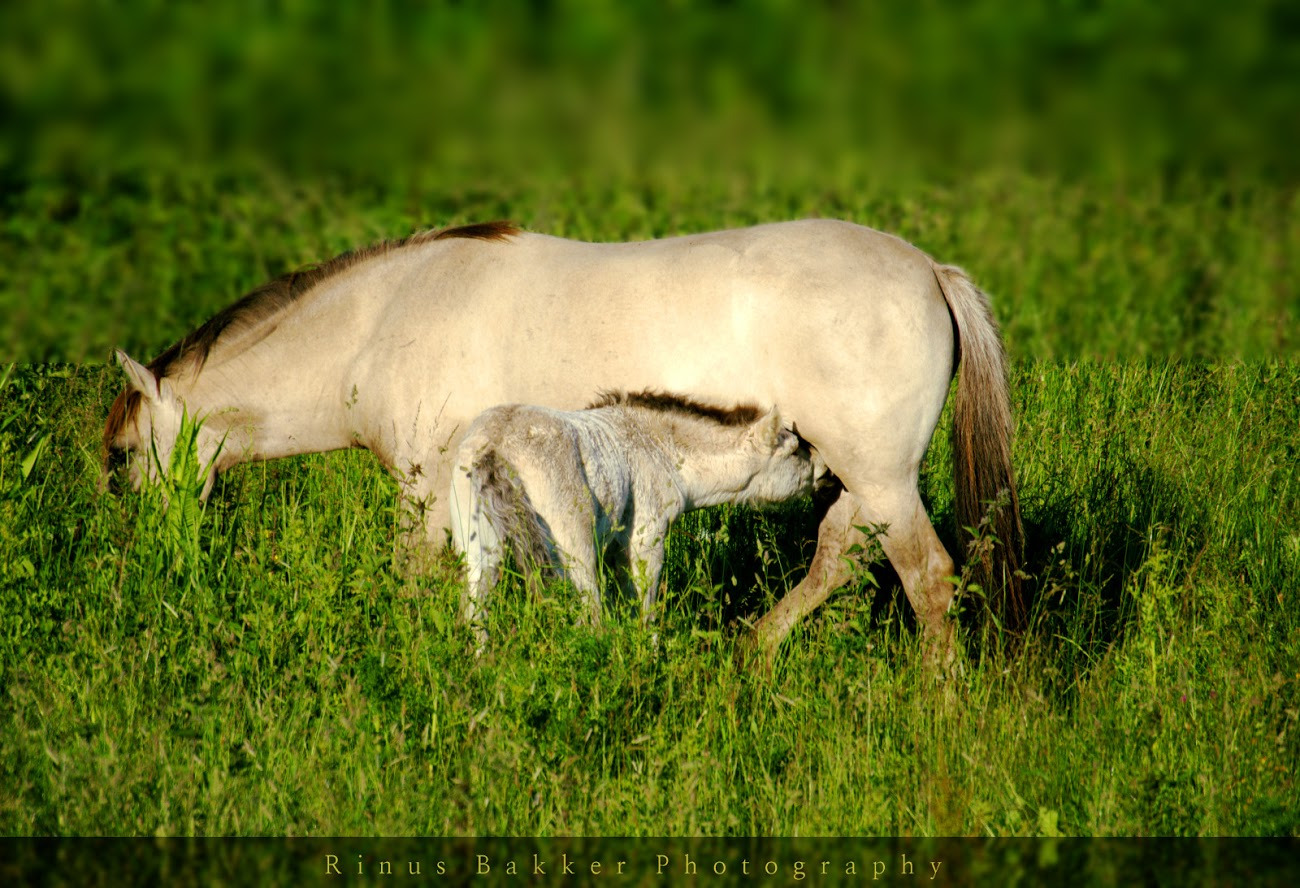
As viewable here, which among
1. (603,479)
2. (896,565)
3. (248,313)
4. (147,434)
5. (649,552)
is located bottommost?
(896,565)

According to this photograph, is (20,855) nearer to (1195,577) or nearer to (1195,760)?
(1195,760)

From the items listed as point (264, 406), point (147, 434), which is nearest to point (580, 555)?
point (264, 406)

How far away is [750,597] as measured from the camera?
236 inches

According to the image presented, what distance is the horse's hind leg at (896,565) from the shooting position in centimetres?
510

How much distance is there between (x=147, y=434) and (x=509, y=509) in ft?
8.68

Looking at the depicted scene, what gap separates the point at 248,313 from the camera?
228 inches

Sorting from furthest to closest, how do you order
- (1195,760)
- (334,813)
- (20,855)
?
(1195,760) → (334,813) → (20,855)

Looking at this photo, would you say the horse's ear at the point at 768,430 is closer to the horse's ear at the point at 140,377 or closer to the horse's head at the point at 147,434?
the horse's head at the point at 147,434

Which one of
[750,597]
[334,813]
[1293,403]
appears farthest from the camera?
[1293,403]

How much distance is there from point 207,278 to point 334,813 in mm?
6149

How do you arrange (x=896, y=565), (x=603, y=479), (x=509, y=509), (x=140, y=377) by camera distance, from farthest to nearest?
(x=140, y=377) < (x=896, y=565) < (x=603, y=479) < (x=509, y=509)

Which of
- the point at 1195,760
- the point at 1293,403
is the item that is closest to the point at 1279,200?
the point at 1293,403

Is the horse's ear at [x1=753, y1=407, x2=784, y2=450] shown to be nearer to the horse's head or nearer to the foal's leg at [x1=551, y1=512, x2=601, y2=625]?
the foal's leg at [x1=551, y1=512, x2=601, y2=625]

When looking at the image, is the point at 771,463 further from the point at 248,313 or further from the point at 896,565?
the point at 248,313
